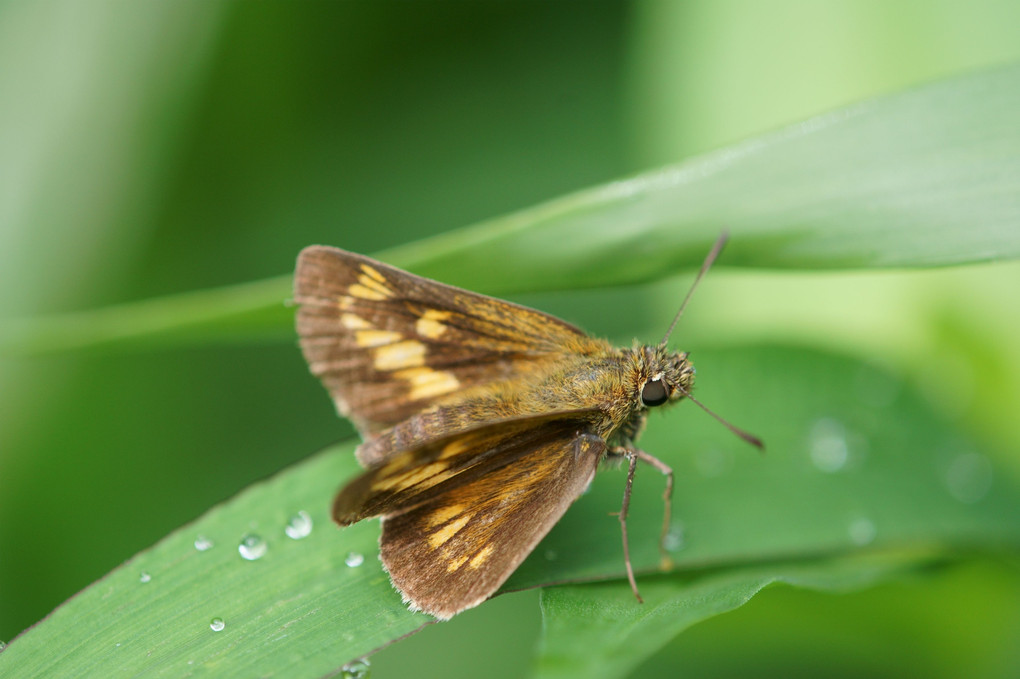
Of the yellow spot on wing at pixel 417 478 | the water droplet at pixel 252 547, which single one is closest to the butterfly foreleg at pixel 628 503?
the yellow spot on wing at pixel 417 478

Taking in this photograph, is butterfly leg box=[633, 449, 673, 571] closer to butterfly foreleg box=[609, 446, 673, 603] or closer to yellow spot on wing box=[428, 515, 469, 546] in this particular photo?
butterfly foreleg box=[609, 446, 673, 603]

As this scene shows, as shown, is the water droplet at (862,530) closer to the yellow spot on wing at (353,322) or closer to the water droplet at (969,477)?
the water droplet at (969,477)

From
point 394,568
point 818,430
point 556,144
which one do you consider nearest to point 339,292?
point 394,568

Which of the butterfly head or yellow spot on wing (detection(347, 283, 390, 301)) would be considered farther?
yellow spot on wing (detection(347, 283, 390, 301))

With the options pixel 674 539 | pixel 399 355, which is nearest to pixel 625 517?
pixel 674 539

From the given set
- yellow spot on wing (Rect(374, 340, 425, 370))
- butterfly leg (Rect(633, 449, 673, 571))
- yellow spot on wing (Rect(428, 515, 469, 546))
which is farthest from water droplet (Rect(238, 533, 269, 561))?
butterfly leg (Rect(633, 449, 673, 571))

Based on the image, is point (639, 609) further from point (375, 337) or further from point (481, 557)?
point (375, 337)

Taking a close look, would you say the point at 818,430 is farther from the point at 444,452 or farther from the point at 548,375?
the point at 444,452
